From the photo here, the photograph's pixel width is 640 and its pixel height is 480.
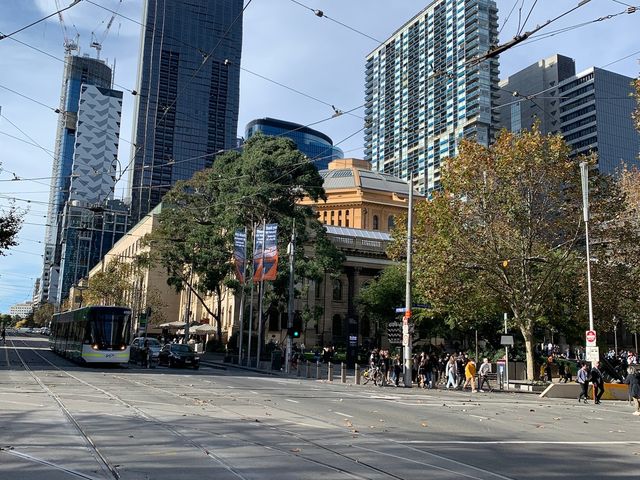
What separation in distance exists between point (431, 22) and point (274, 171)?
13373 centimetres

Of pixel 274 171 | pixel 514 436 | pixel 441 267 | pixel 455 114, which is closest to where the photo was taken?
pixel 514 436

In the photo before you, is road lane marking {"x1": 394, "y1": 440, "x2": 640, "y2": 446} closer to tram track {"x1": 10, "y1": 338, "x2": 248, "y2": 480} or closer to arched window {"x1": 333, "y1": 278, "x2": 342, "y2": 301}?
tram track {"x1": 10, "y1": 338, "x2": 248, "y2": 480}

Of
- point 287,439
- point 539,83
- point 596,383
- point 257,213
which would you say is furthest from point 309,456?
point 539,83

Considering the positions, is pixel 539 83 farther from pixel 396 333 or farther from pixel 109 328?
pixel 109 328

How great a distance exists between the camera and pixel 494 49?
13.8m

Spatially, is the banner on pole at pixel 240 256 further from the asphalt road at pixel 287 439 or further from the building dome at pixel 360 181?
the building dome at pixel 360 181

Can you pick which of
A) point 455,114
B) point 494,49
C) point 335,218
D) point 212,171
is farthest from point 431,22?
point 494,49

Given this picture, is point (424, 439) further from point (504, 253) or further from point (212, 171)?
point (212, 171)

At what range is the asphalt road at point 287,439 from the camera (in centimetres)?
815

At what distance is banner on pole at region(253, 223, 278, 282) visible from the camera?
113 feet

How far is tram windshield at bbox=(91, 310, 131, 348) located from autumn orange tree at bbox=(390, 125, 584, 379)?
53.0 feet

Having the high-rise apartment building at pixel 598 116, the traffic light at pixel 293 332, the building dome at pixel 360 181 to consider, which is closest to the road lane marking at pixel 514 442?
the traffic light at pixel 293 332

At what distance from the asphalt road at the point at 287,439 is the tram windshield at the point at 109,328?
14.0 m

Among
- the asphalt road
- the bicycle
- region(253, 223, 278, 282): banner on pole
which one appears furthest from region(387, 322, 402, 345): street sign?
the asphalt road
